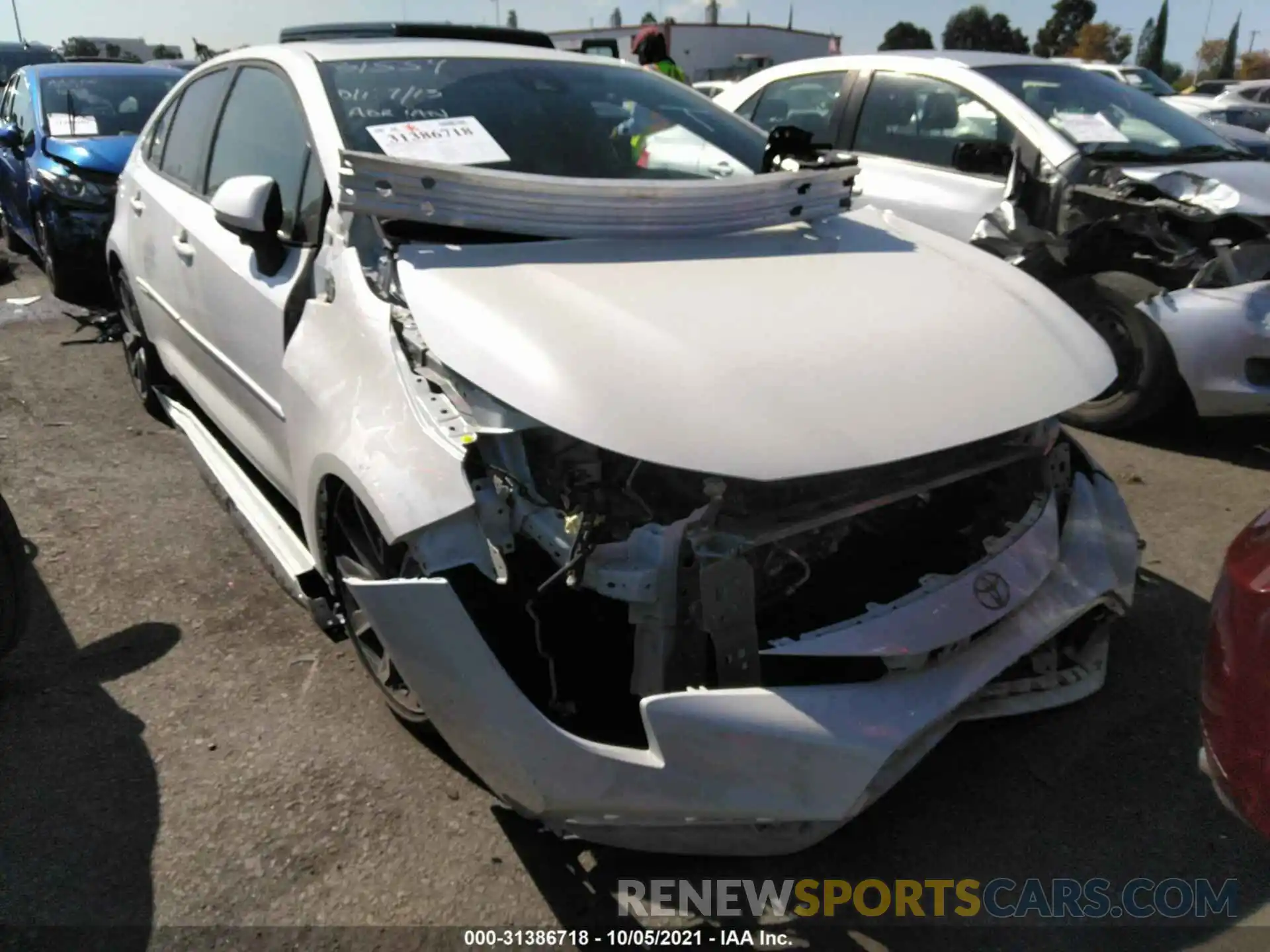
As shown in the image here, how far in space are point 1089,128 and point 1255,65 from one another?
195 ft

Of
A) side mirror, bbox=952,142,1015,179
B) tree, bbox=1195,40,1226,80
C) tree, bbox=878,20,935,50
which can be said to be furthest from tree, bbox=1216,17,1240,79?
side mirror, bbox=952,142,1015,179

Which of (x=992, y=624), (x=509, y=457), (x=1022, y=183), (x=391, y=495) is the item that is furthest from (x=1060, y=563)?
(x=1022, y=183)

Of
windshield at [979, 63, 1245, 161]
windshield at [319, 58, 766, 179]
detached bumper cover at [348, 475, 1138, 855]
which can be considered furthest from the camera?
windshield at [979, 63, 1245, 161]

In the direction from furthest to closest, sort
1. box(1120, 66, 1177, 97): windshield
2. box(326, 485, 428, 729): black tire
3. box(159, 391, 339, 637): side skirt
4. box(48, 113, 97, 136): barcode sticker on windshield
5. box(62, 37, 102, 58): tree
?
box(62, 37, 102, 58): tree, box(1120, 66, 1177, 97): windshield, box(48, 113, 97, 136): barcode sticker on windshield, box(159, 391, 339, 637): side skirt, box(326, 485, 428, 729): black tire

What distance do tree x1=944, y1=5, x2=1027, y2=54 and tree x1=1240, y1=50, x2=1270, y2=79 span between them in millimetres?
14021

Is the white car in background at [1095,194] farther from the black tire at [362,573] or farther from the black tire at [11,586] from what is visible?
the black tire at [11,586]

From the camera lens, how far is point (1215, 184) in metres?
4.46

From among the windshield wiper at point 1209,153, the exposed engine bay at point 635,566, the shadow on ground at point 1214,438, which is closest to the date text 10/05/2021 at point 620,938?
the exposed engine bay at point 635,566

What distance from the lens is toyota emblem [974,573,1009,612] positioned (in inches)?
83.1

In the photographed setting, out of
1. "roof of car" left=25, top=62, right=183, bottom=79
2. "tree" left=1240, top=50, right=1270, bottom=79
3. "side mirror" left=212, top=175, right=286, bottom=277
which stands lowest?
"tree" left=1240, top=50, right=1270, bottom=79

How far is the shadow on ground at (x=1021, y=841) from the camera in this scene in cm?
204

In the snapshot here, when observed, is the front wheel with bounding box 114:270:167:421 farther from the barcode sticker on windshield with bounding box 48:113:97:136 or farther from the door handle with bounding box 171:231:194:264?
the barcode sticker on windshield with bounding box 48:113:97:136

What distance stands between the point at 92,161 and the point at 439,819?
5.82m

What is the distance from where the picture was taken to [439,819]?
232 centimetres
